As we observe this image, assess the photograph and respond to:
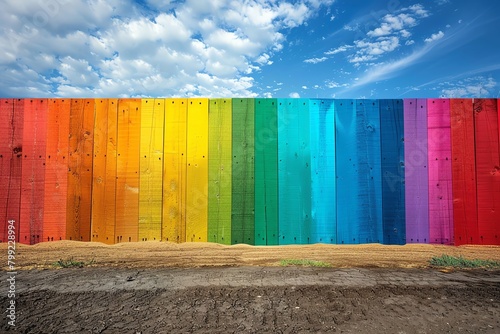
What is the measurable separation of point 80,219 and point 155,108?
72.0 inches

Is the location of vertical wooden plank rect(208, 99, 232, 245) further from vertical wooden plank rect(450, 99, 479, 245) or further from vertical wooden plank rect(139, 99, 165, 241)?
vertical wooden plank rect(450, 99, 479, 245)

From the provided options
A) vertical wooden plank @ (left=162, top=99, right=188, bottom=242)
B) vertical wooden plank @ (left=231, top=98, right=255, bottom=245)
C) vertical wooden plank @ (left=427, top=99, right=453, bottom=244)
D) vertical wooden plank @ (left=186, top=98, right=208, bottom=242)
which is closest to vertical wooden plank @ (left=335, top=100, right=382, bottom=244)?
vertical wooden plank @ (left=427, top=99, right=453, bottom=244)

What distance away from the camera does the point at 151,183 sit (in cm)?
408

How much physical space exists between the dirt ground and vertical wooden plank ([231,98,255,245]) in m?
0.26

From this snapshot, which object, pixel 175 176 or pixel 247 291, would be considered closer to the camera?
pixel 247 291

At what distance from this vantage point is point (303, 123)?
410 centimetres

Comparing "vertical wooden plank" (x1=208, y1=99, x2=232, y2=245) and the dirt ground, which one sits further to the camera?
"vertical wooden plank" (x1=208, y1=99, x2=232, y2=245)

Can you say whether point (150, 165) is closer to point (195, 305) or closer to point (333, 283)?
point (195, 305)

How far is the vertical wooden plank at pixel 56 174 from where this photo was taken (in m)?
4.06

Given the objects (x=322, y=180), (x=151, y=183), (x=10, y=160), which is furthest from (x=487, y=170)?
(x=10, y=160)

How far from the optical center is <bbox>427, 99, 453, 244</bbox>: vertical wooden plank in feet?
13.3

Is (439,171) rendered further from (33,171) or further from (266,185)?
(33,171)

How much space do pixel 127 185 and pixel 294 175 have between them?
2277mm

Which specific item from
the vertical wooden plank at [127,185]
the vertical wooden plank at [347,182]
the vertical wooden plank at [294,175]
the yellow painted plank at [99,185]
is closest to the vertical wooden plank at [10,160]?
the yellow painted plank at [99,185]
